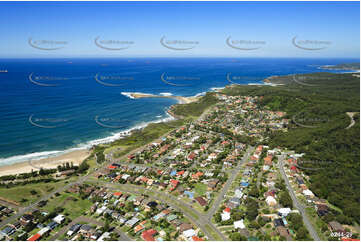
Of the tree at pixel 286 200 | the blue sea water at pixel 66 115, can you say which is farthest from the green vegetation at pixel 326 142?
the blue sea water at pixel 66 115

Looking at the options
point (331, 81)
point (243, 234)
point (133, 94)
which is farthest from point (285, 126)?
point (331, 81)

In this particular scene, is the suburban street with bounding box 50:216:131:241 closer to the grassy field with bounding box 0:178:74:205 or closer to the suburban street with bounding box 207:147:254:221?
the grassy field with bounding box 0:178:74:205

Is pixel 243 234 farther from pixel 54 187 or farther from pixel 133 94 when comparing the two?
pixel 133 94

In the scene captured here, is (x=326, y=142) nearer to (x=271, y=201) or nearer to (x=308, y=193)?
(x=308, y=193)

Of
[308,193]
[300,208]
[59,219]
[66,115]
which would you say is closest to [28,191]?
[59,219]

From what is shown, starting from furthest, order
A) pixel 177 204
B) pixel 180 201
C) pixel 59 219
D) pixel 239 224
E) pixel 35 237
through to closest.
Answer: pixel 180 201 → pixel 177 204 → pixel 59 219 → pixel 239 224 → pixel 35 237

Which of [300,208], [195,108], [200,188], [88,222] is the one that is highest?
[195,108]

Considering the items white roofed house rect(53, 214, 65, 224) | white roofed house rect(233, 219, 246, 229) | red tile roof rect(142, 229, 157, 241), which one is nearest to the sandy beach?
white roofed house rect(53, 214, 65, 224)
